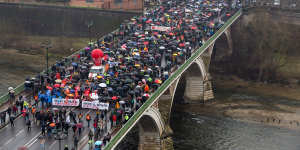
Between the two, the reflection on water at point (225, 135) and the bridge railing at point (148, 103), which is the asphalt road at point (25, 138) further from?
the reflection on water at point (225, 135)

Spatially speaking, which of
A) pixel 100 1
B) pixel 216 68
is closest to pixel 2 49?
pixel 100 1

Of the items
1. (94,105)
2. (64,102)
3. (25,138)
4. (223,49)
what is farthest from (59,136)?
(223,49)

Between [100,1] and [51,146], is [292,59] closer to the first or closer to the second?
[100,1]

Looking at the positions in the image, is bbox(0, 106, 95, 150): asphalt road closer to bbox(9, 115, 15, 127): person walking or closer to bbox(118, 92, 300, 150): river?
bbox(9, 115, 15, 127): person walking

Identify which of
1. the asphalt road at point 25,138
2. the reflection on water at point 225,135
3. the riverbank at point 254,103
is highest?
the asphalt road at point 25,138

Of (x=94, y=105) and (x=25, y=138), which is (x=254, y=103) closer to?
(x=94, y=105)

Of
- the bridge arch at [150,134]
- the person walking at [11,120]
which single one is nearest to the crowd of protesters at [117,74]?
the person walking at [11,120]

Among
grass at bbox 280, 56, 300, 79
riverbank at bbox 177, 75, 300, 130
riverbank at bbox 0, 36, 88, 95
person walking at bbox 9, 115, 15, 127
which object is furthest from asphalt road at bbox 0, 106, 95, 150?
grass at bbox 280, 56, 300, 79
